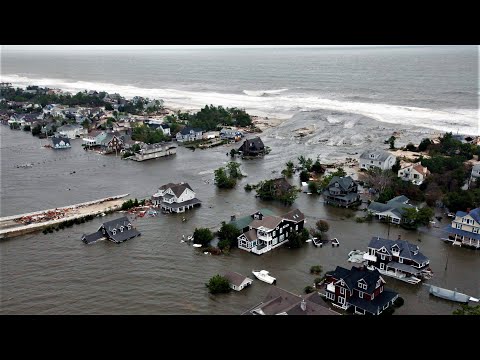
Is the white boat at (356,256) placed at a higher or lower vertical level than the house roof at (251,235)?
lower

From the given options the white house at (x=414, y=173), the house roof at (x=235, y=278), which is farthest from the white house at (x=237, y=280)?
the white house at (x=414, y=173)

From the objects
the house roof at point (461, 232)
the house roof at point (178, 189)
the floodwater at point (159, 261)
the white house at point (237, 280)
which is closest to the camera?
the floodwater at point (159, 261)

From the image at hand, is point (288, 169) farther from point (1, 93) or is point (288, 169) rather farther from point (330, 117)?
point (1, 93)

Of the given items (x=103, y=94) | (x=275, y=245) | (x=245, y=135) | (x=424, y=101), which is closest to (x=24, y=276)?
(x=275, y=245)

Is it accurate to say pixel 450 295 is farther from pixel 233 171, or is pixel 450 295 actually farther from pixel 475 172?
pixel 233 171

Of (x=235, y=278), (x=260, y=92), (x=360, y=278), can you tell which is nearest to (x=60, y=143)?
(x=235, y=278)

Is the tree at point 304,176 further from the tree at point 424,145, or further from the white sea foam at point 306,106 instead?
the white sea foam at point 306,106
